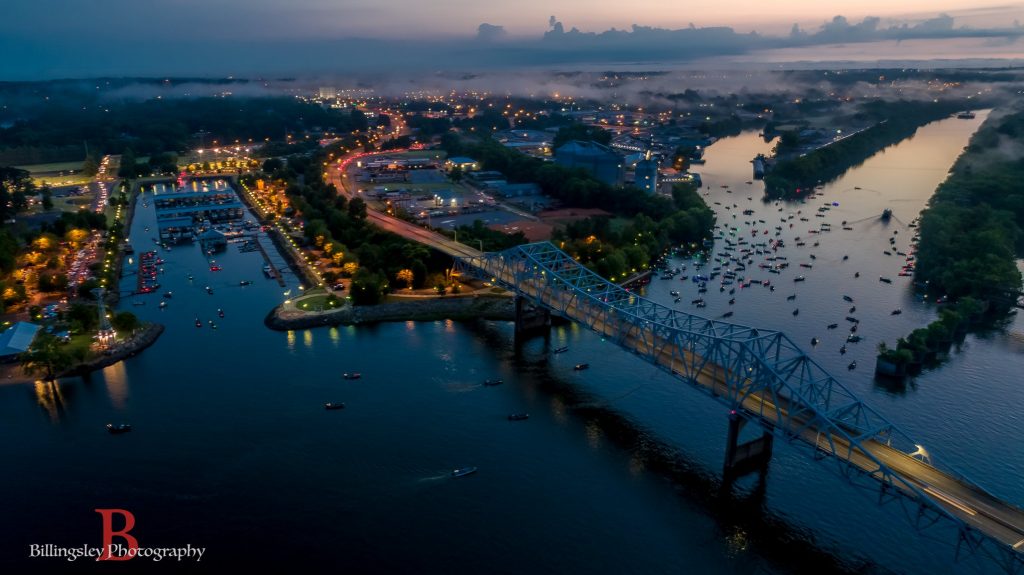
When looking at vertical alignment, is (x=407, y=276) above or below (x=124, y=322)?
above

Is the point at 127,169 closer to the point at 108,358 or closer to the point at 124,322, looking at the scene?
the point at 124,322

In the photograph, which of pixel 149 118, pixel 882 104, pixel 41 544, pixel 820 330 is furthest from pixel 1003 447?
pixel 149 118

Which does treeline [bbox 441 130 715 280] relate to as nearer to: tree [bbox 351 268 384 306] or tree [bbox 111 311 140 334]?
tree [bbox 351 268 384 306]

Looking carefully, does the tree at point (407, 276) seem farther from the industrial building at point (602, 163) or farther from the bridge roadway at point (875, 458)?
the industrial building at point (602, 163)

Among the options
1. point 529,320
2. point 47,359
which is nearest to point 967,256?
point 529,320

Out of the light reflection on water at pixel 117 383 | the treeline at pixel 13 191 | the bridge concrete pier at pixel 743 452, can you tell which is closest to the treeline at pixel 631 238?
the bridge concrete pier at pixel 743 452
